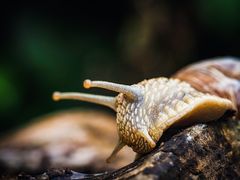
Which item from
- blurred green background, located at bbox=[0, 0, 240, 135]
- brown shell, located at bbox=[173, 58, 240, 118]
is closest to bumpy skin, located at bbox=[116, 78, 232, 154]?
brown shell, located at bbox=[173, 58, 240, 118]

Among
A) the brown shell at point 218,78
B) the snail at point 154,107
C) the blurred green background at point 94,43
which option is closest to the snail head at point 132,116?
the snail at point 154,107

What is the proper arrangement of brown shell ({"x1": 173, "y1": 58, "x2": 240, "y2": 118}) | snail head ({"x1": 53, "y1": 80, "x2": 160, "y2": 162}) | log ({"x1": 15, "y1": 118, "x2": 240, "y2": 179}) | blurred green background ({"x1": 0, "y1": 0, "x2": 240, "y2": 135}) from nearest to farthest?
1. log ({"x1": 15, "y1": 118, "x2": 240, "y2": 179})
2. snail head ({"x1": 53, "y1": 80, "x2": 160, "y2": 162})
3. brown shell ({"x1": 173, "y1": 58, "x2": 240, "y2": 118})
4. blurred green background ({"x1": 0, "y1": 0, "x2": 240, "y2": 135})

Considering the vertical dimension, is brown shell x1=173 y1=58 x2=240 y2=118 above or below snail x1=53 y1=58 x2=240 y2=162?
above

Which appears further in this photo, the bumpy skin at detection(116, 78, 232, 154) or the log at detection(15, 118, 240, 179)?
the bumpy skin at detection(116, 78, 232, 154)

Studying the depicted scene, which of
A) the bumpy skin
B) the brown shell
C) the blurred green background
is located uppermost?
the blurred green background

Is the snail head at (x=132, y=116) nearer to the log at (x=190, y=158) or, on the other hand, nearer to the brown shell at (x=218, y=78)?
the log at (x=190, y=158)

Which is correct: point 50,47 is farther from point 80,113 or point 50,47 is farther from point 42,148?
point 42,148

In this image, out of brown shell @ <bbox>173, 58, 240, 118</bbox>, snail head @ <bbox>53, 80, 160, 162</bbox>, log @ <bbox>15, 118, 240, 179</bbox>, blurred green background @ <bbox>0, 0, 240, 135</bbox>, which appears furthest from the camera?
blurred green background @ <bbox>0, 0, 240, 135</bbox>

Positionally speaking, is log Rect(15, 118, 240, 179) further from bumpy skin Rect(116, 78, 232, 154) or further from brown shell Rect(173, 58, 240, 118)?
brown shell Rect(173, 58, 240, 118)
